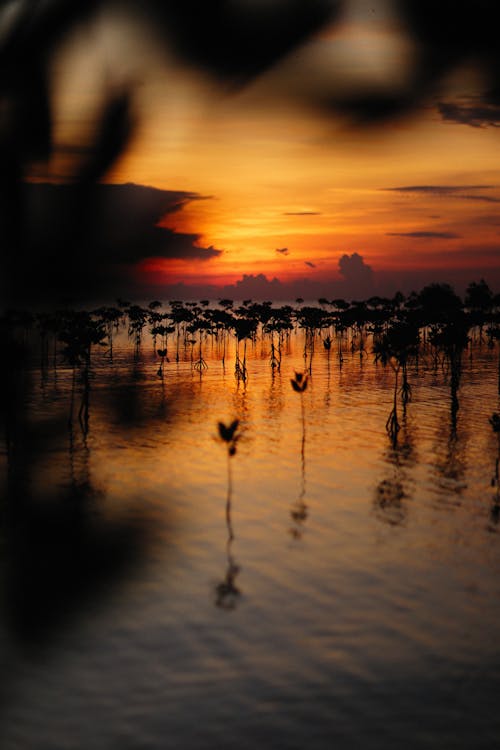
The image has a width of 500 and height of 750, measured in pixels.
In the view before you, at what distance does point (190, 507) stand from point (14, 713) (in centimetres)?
824

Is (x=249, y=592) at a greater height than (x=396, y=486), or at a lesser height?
lesser

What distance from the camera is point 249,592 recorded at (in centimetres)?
1059

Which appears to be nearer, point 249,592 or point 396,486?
point 249,592

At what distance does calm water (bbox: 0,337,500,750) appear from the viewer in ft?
20.7

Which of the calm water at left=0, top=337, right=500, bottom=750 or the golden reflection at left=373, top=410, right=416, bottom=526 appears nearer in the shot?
the calm water at left=0, top=337, right=500, bottom=750

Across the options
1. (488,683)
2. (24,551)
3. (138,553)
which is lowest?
Result: (488,683)

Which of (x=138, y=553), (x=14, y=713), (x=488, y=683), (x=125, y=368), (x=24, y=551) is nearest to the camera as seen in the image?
(x=138, y=553)

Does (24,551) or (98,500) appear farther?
(98,500)

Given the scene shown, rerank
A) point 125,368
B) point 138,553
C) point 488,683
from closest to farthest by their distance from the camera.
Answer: point 138,553 < point 488,683 < point 125,368

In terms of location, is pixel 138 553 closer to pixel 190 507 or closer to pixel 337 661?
pixel 337 661

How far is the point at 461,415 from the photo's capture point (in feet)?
88.2

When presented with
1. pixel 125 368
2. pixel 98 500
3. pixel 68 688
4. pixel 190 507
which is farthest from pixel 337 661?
pixel 125 368

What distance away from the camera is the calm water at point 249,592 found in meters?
6.32

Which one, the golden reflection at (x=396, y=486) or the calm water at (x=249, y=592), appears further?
the golden reflection at (x=396, y=486)
